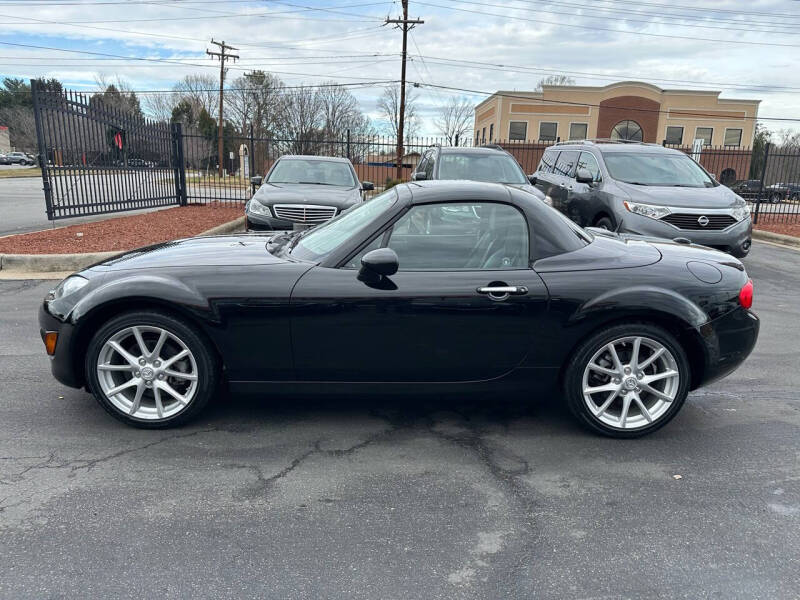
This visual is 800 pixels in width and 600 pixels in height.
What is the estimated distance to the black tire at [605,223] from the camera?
8.71 metres

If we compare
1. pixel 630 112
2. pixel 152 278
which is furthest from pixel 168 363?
pixel 630 112

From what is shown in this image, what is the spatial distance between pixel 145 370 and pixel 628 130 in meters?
54.7

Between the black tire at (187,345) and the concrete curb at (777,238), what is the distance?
12768mm

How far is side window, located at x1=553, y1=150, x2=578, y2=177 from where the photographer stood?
10487 millimetres

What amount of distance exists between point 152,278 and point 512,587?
8.33 ft

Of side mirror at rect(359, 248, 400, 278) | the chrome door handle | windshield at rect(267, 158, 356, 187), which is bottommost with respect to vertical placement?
the chrome door handle

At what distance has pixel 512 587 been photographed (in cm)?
238

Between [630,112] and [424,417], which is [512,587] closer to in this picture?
[424,417]

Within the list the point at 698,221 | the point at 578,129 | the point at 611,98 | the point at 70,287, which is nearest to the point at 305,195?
the point at 698,221

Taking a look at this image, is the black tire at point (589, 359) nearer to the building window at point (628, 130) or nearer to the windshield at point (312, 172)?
the windshield at point (312, 172)

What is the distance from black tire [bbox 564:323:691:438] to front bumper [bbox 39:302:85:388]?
2.93 m

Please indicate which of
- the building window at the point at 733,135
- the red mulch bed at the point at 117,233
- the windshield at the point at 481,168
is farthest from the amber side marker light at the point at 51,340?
the building window at the point at 733,135

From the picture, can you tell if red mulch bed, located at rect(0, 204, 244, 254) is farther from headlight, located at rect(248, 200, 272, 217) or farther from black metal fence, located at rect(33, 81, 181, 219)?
headlight, located at rect(248, 200, 272, 217)

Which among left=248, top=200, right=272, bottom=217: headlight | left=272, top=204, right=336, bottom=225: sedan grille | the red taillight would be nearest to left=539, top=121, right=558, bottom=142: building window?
left=272, top=204, right=336, bottom=225: sedan grille
